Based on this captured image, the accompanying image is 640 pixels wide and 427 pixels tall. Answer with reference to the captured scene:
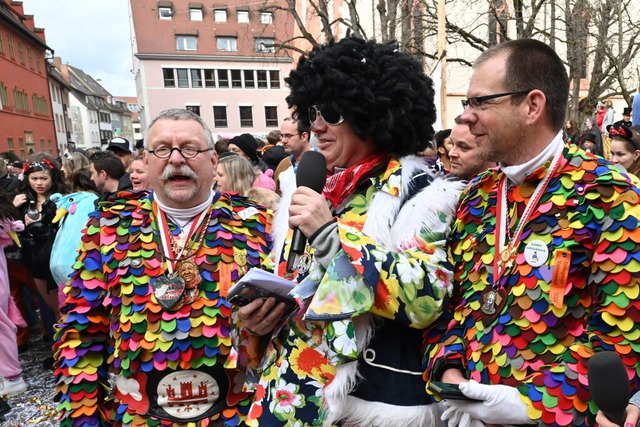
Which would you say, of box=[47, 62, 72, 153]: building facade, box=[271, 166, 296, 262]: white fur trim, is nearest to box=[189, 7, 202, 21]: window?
box=[47, 62, 72, 153]: building facade

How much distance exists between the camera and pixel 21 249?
6.13 meters

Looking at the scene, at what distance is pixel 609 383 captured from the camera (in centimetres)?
121

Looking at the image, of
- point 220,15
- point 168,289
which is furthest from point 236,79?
point 168,289

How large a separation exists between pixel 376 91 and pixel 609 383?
1108mm

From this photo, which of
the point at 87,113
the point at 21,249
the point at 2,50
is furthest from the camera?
the point at 87,113

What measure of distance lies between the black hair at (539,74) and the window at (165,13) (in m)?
42.5

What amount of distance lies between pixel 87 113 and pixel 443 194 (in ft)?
222

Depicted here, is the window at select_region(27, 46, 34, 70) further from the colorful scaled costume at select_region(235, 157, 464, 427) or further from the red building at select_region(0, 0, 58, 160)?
the colorful scaled costume at select_region(235, 157, 464, 427)

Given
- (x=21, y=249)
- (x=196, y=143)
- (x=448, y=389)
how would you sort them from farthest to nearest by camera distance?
(x=21, y=249), (x=196, y=143), (x=448, y=389)

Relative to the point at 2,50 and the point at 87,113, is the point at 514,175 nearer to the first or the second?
the point at 2,50

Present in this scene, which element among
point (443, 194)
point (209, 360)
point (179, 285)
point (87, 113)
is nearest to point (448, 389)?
point (443, 194)

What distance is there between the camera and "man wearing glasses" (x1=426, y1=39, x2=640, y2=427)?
1423mm

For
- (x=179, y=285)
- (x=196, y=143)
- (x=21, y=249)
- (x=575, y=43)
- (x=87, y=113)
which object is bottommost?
(x=21, y=249)

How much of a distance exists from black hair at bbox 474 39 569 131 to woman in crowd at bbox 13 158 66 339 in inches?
221
